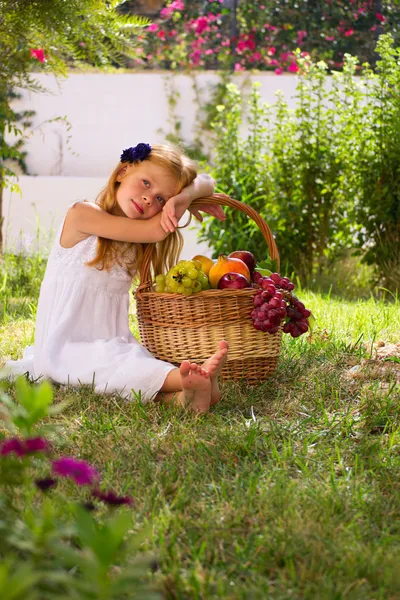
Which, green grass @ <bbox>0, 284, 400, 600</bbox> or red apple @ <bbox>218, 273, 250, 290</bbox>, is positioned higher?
red apple @ <bbox>218, 273, 250, 290</bbox>

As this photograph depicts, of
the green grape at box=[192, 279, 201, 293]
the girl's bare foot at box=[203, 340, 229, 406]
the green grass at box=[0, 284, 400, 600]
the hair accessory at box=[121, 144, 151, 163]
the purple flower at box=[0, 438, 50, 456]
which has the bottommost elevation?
→ the green grass at box=[0, 284, 400, 600]

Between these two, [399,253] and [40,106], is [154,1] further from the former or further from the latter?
[399,253]

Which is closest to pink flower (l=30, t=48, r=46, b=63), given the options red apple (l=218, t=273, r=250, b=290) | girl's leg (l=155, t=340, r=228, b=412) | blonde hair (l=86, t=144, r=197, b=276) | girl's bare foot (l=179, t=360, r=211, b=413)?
blonde hair (l=86, t=144, r=197, b=276)

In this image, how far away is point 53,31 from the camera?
14.5 feet

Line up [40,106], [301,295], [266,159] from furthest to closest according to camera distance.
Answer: [40,106] → [266,159] → [301,295]

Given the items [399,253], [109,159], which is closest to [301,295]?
[399,253]

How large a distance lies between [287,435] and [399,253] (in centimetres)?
333

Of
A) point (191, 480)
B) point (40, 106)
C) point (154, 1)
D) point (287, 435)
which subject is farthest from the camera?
point (154, 1)

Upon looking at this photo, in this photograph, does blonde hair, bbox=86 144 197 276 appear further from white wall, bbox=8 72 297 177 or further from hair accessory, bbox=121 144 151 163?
white wall, bbox=8 72 297 177

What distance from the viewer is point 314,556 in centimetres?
143

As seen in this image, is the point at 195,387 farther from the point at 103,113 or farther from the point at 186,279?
the point at 103,113

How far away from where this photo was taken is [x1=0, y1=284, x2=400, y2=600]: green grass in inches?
54.5

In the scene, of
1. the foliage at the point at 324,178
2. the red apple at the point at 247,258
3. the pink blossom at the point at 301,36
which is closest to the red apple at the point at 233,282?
the red apple at the point at 247,258

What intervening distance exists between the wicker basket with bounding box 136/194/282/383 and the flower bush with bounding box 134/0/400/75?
7157 millimetres
